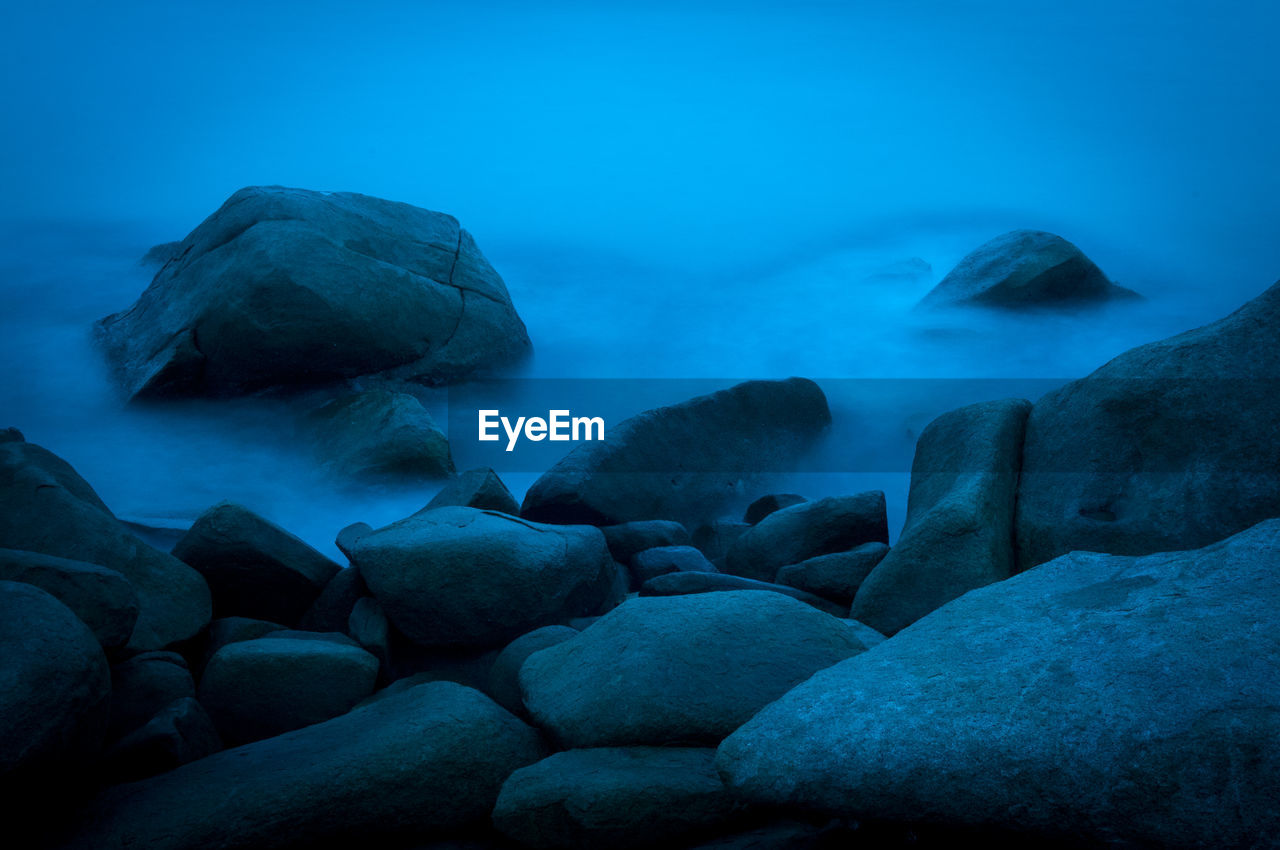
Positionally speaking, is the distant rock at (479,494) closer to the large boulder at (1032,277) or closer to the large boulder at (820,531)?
the large boulder at (820,531)

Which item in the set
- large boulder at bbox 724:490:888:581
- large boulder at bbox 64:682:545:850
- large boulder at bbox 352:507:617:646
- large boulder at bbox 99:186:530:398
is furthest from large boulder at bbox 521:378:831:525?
large boulder at bbox 99:186:530:398

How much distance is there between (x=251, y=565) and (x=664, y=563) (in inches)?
75.0

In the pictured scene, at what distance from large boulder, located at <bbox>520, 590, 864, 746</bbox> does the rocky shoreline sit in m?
0.01

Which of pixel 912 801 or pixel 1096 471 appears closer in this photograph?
pixel 912 801

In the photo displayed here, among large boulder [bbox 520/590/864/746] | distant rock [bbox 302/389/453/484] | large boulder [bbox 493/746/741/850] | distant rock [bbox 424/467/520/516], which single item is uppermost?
distant rock [bbox 302/389/453/484]

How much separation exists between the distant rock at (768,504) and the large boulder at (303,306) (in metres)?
3.75

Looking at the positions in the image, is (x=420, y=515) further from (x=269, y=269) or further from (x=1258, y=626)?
(x=269, y=269)

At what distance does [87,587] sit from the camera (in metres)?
3.22

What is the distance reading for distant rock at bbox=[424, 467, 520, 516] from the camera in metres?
5.06

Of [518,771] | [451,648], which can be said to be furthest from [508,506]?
[518,771]

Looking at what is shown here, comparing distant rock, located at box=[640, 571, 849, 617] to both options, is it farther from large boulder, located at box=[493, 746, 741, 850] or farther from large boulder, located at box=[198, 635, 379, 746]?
large boulder, located at box=[493, 746, 741, 850]

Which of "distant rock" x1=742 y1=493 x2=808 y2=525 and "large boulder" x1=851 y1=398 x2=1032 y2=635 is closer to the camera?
"large boulder" x1=851 y1=398 x2=1032 y2=635

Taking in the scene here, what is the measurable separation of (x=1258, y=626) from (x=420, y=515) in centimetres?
336

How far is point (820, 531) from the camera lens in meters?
4.94
